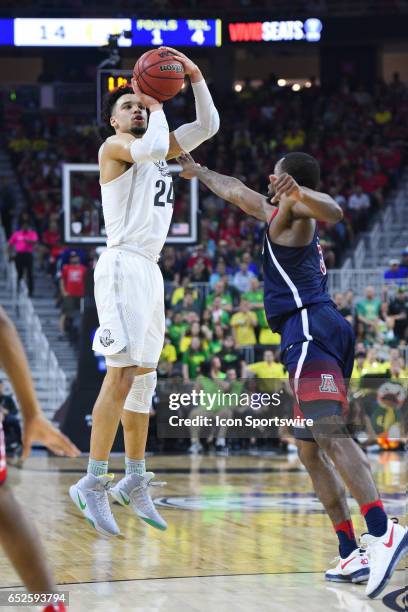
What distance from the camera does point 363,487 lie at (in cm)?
629

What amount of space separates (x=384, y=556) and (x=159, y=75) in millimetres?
2892

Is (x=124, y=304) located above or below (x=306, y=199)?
below

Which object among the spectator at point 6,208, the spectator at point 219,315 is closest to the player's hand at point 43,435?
the spectator at point 219,315

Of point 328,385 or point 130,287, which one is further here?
point 130,287

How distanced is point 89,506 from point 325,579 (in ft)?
4.75

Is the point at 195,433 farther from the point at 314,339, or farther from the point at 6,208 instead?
the point at 6,208

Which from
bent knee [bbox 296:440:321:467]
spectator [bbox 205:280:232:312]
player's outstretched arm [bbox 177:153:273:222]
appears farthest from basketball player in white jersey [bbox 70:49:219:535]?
spectator [bbox 205:280:232:312]

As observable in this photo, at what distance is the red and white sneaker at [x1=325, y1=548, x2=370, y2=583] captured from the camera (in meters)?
6.56

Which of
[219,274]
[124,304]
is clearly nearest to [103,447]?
[124,304]

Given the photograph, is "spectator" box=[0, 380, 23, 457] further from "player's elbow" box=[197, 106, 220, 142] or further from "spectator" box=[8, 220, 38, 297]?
"player's elbow" box=[197, 106, 220, 142]

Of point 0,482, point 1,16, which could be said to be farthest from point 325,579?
point 1,16

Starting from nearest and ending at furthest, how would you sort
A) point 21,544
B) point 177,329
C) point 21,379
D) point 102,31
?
1. point 21,379
2. point 21,544
3. point 177,329
4. point 102,31

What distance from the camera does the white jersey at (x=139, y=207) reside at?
6.68 m

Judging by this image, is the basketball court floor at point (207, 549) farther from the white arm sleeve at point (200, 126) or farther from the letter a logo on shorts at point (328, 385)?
the white arm sleeve at point (200, 126)
